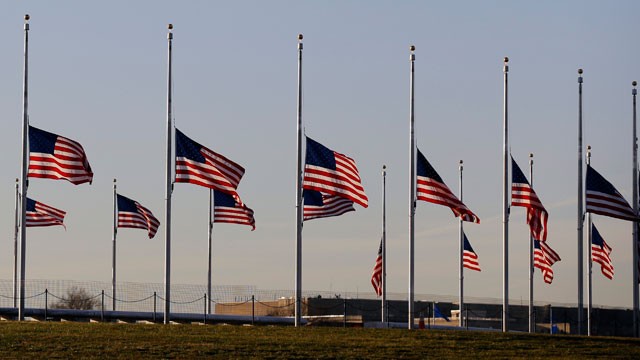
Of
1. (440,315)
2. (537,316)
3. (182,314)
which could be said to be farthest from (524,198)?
(537,316)

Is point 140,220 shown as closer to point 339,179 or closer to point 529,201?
point 339,179

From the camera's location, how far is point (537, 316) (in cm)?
10125

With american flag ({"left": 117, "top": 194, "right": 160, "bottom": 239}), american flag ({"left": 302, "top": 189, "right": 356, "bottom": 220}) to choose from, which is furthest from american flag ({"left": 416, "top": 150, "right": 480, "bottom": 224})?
american flag ({"left": 117, "top": 194, "right": 160, "bottom": 239})

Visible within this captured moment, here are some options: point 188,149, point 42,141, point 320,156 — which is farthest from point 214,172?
point 42,141

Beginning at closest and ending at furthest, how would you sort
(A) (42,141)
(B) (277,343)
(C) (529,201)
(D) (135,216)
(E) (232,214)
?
(B) (277,343), (A) (42,141), (C) (529,201), (E) (232,214), (D) (135,216)

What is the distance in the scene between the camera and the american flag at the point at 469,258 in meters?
69.7

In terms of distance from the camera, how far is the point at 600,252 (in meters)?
68.2

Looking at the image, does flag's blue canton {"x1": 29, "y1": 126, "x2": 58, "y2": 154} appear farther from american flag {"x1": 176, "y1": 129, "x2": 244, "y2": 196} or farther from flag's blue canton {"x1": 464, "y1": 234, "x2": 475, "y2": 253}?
flag's blue canton {"x1": 464, "y1": 234, "x2": 475, "y2": 253}

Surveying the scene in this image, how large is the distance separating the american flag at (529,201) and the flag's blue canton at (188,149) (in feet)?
40.3

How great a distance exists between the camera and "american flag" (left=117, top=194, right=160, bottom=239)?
64875mm

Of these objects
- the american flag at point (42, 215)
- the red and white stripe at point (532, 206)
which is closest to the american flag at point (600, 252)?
the red and white stripe at point (532, 206)

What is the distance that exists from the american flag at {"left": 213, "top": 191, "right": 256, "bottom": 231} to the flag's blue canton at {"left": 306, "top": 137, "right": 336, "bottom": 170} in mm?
9917

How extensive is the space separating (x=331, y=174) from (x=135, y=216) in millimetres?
15370

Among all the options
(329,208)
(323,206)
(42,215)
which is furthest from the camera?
(42,215)
